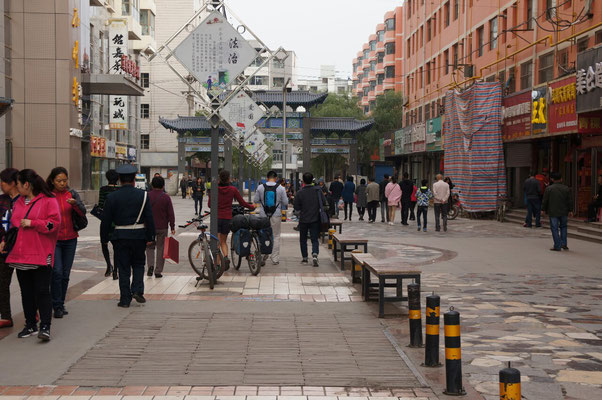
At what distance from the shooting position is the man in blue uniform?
29.4ft

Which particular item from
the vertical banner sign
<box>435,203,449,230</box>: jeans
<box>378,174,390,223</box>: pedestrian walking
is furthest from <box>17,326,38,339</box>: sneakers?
the vertical banner sign

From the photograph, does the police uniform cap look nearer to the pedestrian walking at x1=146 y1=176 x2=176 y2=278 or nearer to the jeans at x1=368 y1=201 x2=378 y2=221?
the pedestrian walking at x1=146 y1=176 x2=176 y2=278

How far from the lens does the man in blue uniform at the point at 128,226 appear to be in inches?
352

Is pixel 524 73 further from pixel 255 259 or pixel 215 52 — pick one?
pixel 215 52

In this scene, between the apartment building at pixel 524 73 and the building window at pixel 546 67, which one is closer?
the apartment building at pixel 524 73

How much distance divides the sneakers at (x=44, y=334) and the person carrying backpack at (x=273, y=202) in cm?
672

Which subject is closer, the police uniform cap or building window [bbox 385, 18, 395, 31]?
the police uniform cap

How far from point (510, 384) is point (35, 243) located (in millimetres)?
4747

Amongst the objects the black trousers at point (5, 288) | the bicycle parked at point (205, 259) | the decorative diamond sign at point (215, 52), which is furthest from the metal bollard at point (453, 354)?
the decorative diamond sign at point (215, 52)

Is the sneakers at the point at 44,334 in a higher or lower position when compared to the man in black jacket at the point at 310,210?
lower

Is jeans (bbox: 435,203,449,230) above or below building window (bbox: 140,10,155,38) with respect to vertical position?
below

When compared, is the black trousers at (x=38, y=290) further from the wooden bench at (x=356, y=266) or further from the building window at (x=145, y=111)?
the building window at (x=145, y=111)

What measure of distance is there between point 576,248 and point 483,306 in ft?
30.1

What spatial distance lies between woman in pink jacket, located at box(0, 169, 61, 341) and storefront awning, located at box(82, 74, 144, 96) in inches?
1121
